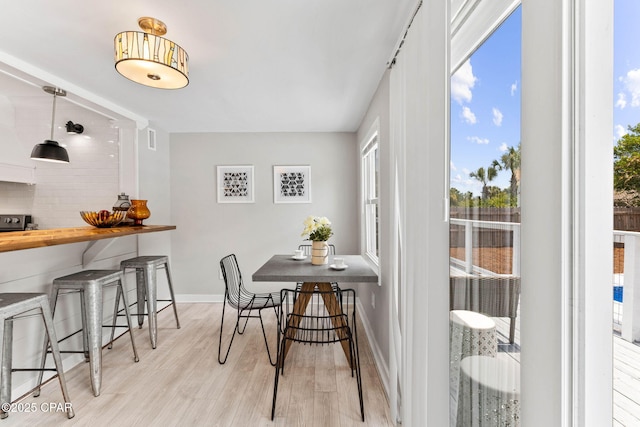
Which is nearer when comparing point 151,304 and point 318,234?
point 318,234

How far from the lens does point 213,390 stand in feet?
7.13

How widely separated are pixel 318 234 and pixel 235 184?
2.03 metres

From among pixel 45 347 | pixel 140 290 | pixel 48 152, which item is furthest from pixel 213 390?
pixel 48 152

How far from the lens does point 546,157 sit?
0.65 metres

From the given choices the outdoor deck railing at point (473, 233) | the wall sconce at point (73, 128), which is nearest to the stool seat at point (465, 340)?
the outdoor deck railing at point (473, 233)

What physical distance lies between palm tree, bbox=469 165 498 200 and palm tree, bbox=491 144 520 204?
48mm

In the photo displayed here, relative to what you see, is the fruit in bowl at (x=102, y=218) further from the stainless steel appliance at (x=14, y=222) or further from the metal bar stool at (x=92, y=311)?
the stainless steel appliance at (x=14, y=222)

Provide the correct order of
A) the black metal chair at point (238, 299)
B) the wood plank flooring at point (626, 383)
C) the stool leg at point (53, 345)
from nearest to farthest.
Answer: the wood plank flooring at point (626, 383)
the stool leg at point (53, 345)
the black metal chair at point (238, 299)

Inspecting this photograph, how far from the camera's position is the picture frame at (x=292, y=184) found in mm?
4160

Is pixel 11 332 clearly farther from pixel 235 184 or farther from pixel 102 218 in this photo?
pixel 235 184

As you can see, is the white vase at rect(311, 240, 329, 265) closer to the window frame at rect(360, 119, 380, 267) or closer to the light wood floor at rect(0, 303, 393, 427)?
the window frame at rect(360, 119, 380, 267)

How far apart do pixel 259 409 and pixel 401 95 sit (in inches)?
Answer: 87.2

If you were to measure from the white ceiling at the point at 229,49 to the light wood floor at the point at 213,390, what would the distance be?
2458mm

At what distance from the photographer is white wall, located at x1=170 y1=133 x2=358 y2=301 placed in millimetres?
4160
